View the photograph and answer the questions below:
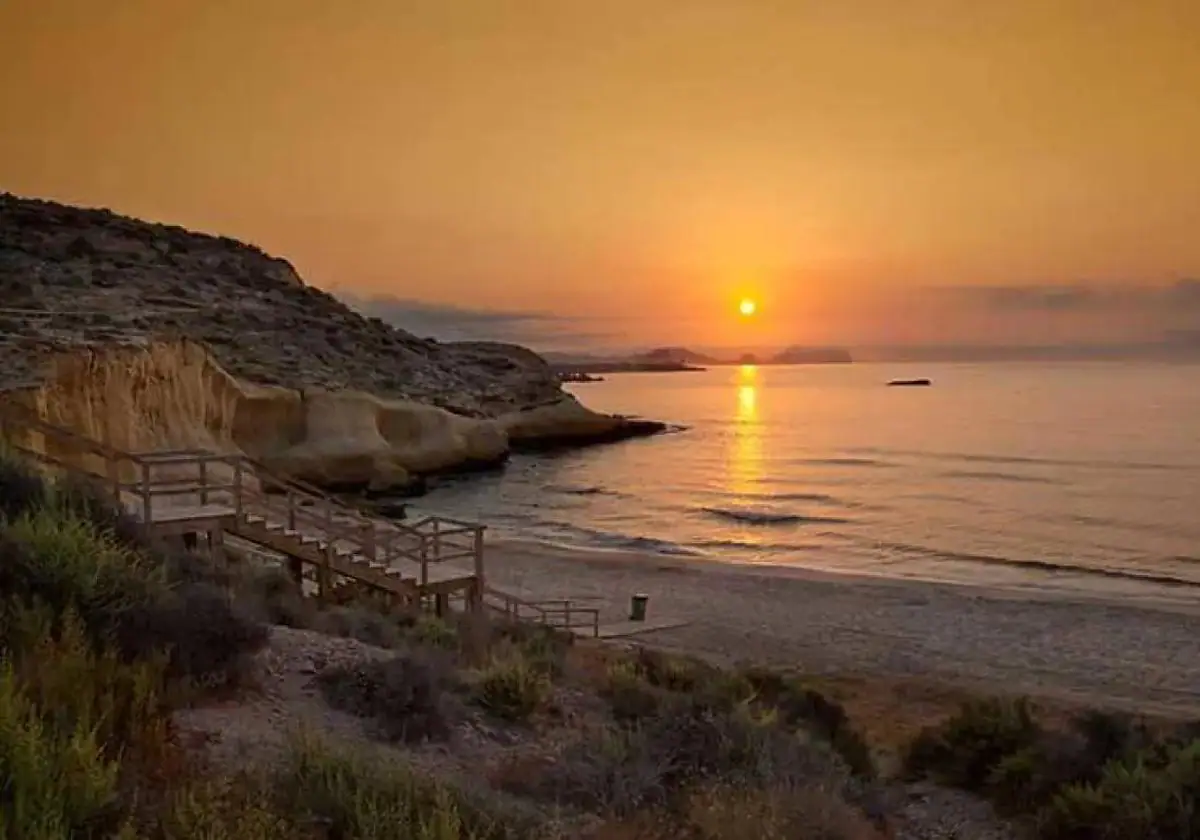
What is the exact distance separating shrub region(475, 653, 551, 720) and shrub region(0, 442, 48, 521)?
4127mm

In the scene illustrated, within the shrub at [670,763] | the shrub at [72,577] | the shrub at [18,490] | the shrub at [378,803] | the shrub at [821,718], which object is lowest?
the shrub at [821,718]

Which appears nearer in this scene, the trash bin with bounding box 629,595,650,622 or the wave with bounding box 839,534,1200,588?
the trash bin with bounding box 629,595,650,622

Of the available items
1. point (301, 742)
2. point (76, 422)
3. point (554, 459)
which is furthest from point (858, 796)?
point (554, 459)

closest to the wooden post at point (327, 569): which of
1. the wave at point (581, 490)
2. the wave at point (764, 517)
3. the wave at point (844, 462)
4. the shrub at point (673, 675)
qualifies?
the shrub at point (673, 675)

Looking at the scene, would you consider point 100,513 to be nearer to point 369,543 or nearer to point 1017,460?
point 369,543

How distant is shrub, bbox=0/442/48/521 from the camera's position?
886 centimetres

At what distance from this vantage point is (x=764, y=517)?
41969 mm

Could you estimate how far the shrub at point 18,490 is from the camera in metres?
8.86

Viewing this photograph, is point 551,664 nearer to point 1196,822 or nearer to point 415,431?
point 1196,822

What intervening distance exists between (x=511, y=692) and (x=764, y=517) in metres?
34.9

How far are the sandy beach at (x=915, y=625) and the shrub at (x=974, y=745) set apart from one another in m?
7.68

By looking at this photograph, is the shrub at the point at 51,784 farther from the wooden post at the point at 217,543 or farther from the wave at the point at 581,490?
the wave at the point at 581,490

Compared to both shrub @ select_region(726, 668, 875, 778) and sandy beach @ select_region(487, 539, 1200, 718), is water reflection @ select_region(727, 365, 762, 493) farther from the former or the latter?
shrub @ select_region(726, 668, 875, 778)

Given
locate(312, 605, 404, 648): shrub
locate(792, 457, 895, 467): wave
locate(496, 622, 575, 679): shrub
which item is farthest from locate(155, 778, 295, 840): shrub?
locate(792, 457, 895, 467): wave
